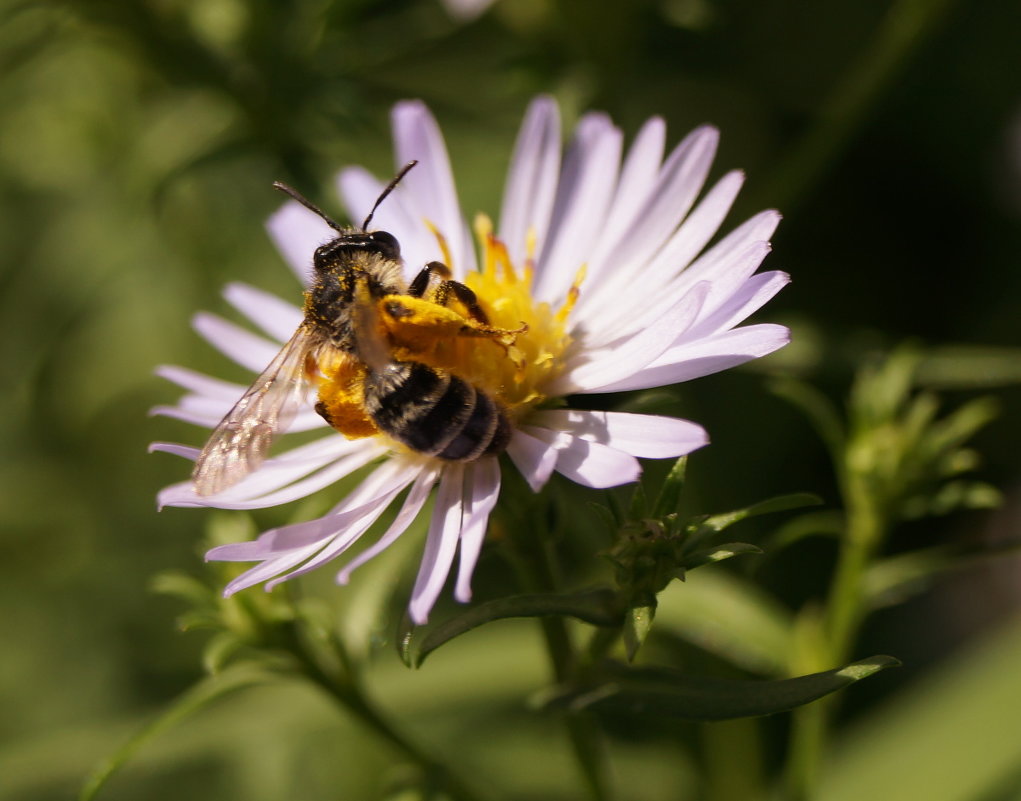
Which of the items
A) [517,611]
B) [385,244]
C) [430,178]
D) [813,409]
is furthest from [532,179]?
[517,611]

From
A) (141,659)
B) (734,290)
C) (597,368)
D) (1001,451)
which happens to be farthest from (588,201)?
(141,659)

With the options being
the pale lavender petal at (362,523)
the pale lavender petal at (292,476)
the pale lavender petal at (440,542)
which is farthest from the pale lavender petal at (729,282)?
the pale lavender petal at (292,476)

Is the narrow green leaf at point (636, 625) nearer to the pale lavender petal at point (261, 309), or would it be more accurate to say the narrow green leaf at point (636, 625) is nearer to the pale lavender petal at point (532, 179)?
the pale lavender petal at point (532, 179)

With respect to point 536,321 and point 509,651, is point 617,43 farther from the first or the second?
point 509,651

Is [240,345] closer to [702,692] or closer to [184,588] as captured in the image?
[184,588]

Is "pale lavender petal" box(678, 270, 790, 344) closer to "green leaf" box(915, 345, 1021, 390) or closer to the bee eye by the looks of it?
the bee eye
